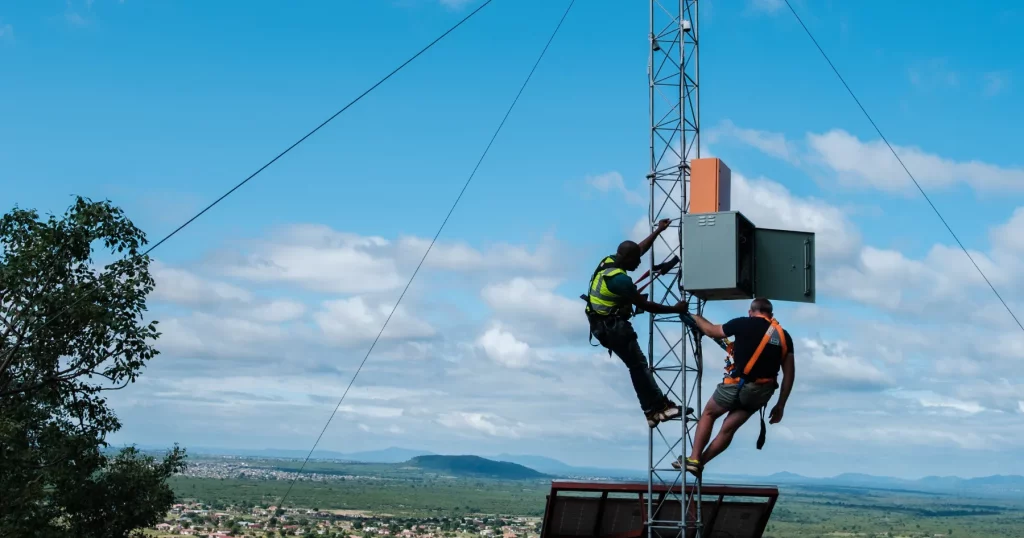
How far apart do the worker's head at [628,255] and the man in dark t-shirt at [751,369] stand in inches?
35.0

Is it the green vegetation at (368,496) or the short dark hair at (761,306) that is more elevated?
the short dark hair at (761,306)

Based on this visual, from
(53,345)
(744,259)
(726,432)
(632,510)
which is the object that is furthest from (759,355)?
(53,345)

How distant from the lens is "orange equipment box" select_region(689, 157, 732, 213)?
40.8 ft

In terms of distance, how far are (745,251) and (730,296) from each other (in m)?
0.56

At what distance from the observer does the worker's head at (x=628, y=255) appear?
10797 mm

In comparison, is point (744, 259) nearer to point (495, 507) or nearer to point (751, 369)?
point (751, 369)

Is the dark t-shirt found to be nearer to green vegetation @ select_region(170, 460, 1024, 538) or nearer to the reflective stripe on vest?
the reflective stripe on vest

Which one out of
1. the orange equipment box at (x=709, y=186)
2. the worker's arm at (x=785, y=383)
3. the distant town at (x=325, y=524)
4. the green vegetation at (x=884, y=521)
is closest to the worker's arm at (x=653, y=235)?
the orange equipment box at (x=709, y=186)

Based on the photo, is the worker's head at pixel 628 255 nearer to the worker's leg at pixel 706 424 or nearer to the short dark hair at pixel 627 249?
the short dark hair at pixel 627 249

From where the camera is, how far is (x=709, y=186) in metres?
12.5

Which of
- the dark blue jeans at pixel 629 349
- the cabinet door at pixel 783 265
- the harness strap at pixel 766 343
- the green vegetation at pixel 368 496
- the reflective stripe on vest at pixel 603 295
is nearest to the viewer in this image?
the harness strap at pixel 766 343

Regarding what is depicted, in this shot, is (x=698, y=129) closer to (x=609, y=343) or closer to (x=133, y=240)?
(x=609, y=343)

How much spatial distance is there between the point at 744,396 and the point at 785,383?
44 centimetres

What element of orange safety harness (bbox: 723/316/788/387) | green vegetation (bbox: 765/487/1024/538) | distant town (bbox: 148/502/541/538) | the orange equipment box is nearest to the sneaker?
orange safety harness (bbox: 723/316/788/387)
